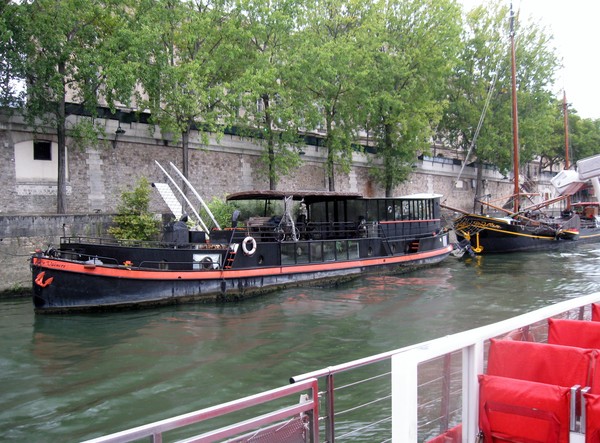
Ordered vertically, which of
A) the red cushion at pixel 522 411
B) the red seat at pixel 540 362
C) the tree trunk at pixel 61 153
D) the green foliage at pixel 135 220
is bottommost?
the red cushion at pixel 522 411

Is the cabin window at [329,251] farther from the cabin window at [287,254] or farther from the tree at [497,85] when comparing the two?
the tree at [497,85]

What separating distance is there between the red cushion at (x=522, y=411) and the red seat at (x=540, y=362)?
0.26 metres

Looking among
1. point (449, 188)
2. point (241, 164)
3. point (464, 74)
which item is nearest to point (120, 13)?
Result: point (241, 164)

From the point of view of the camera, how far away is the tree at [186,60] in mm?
20547

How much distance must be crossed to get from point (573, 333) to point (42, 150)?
1996cm

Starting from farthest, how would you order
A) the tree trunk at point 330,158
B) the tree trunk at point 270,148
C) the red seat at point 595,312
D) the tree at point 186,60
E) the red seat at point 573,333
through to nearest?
the tree trunk at point 330,158, the tree trunk at point 270,148, the tree at point 186,60, the red seat at point 595,312, the red seat at point 573,333

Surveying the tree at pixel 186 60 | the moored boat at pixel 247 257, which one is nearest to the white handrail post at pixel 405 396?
the moored boat at pixel 247 257

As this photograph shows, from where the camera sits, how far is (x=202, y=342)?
10531 millimetres

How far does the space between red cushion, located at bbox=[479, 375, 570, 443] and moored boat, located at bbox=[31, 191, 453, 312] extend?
38.2 feet

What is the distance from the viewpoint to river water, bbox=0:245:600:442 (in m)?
7.26

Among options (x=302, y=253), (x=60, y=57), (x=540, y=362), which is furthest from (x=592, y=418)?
(x=60, y=57)

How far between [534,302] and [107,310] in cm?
1097

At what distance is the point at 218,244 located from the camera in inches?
631

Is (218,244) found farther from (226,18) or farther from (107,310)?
(226,18)
